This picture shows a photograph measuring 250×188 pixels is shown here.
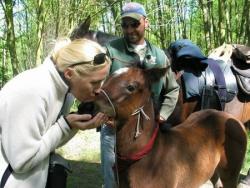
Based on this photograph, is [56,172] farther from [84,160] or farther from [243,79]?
[84,160]

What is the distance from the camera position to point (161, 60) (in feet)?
14.0

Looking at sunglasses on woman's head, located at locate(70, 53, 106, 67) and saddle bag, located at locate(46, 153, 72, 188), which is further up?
sunglasses on woman's head, located at locate(70, 53, 106, 67)

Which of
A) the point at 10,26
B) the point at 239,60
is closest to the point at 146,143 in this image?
the point at 239,60

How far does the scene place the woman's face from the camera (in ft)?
7.71

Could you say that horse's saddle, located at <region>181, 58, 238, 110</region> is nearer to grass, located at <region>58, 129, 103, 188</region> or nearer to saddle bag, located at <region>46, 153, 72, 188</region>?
grass, located at <region>58, 129, 103, 188</region>

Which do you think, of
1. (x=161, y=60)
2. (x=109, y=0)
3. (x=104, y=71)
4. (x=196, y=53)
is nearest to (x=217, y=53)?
(x=196, y=53)

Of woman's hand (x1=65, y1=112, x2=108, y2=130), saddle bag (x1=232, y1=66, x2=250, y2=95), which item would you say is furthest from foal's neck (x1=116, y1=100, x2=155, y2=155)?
saddle bag (x1=232, y1=66, x2=250, y2=95)

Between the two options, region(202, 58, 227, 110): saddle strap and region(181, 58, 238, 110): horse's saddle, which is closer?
region(181, 58, 238, 110): horse's saddle

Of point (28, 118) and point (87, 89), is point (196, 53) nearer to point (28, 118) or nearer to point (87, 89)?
point (87, 89)

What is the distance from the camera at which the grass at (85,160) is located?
20.7ft

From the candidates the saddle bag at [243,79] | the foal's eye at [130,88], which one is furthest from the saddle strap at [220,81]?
the foal's eye at [130,88]

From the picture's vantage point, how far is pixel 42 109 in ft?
7.40

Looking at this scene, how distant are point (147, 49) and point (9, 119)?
233 centimetres

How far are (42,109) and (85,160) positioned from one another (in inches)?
217
